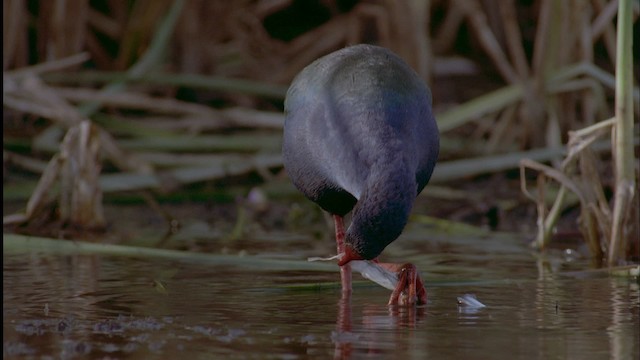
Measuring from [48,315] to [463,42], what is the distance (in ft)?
18.4

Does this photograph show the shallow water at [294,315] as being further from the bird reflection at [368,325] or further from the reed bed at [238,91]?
the reed bed at [238,91]

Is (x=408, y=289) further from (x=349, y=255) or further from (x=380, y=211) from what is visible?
(x=380, y=211)

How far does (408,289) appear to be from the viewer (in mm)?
4172

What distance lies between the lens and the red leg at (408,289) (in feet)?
13.6

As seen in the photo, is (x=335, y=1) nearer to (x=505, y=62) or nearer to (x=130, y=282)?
(x=505, y=62)

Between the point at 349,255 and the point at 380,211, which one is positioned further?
the point at 349,255

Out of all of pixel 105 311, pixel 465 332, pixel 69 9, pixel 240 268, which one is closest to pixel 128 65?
pixel 69 9

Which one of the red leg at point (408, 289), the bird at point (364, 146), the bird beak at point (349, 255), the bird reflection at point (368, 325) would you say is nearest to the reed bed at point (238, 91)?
the bird at point (364, 146)

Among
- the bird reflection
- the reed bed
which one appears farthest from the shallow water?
the reed bed

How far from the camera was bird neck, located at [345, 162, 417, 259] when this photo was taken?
11.8ft

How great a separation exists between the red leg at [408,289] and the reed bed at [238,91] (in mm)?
1041

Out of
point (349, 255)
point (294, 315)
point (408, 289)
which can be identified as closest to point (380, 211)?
point (349, 255)

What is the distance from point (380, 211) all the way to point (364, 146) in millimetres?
443

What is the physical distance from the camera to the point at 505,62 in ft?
24.4
